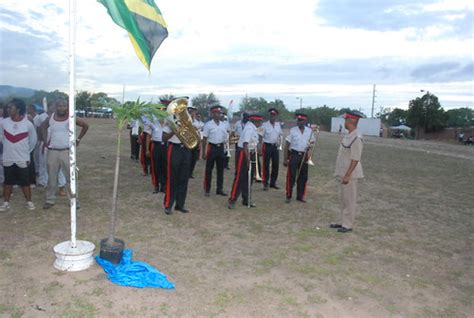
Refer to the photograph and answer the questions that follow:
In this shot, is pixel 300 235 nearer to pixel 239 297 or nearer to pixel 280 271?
pixel 280 271

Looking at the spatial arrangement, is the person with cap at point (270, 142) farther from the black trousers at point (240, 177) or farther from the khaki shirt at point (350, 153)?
the khaki shirt at point (350, 153)

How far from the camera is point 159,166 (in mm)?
9188

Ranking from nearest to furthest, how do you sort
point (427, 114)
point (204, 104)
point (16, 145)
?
point (16, 145) < point (204, 104) < point (427, 114)

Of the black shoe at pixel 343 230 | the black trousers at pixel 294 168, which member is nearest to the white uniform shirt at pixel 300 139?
the black trousers at pixel 294 168

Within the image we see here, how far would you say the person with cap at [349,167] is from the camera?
639cm

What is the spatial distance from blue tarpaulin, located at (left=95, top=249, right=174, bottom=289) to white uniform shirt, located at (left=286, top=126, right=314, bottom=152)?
4643 millimetres

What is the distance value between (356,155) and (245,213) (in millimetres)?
2380

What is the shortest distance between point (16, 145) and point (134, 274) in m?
3.68

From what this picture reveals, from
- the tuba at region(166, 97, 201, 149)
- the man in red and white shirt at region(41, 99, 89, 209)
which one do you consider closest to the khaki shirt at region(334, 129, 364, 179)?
the tuba at region(166, 97, 201, 149)

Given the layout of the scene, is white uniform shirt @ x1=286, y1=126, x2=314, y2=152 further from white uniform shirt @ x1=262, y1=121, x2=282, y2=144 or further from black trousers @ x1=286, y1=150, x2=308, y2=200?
white uniform shirt @ x1=262, y1=121, x2=282, y2=144

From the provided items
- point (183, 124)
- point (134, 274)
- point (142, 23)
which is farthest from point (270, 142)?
point (134, 274)

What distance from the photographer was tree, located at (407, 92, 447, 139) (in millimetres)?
55469

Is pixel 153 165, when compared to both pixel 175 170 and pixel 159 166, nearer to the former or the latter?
pixel 159 166

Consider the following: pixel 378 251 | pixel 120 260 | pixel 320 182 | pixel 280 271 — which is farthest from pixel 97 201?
pixel 320 182
